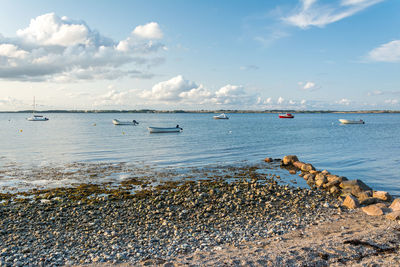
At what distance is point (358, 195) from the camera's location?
53.2 feet

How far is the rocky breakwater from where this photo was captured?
13383 mm

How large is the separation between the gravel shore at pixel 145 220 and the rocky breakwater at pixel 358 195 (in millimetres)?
837

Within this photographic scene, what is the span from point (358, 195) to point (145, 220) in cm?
1170

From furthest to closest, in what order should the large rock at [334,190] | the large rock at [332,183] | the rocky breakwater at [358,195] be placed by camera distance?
the large rock at [332,183] < the large rock at [334,190] < the rocky breakwater at [358,195]

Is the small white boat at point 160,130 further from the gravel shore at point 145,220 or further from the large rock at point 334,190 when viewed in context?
the large rock at point 334,190

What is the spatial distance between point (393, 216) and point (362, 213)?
1336mm

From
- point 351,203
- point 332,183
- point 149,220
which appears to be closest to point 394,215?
point 351,203

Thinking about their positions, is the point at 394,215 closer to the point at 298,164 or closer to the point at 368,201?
the point at 368,201

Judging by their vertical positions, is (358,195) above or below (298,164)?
below

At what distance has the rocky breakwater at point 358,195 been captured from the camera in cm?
1338

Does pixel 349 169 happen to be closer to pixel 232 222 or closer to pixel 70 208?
pixel 232 222

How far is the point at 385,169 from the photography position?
25406mm

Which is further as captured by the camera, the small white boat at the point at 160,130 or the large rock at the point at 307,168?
the small white boat at the point at 160,130

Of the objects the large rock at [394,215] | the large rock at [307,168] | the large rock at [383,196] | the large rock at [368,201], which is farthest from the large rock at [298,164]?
the large rock at [394,215]
